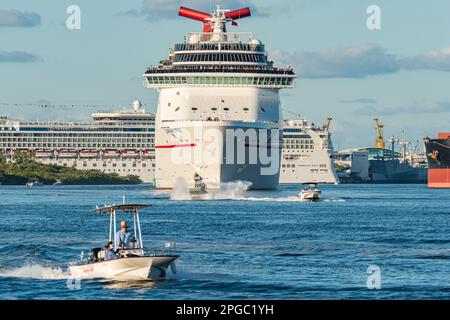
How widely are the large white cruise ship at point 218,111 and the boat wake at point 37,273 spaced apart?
255 feet

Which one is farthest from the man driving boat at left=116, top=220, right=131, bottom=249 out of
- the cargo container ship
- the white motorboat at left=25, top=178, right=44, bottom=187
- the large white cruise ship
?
the white motorboat at left=25, top=178, right=44, bottom=187

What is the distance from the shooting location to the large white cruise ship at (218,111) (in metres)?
128

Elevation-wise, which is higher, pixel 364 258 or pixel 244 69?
pixel 244 69

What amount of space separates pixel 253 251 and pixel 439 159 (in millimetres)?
118929

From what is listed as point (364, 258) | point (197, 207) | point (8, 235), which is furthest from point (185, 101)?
point (364, 258)

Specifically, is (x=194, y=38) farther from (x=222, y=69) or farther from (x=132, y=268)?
(x=132, y=268)

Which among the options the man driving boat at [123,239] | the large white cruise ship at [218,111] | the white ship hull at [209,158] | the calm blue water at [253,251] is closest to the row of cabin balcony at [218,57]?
the large white cruise ship at [218,111]

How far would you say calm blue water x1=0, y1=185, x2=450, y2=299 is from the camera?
135 feet

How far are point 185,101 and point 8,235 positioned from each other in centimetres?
7420

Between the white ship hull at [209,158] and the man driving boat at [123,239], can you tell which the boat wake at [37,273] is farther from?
the white ship hull at [209,158]

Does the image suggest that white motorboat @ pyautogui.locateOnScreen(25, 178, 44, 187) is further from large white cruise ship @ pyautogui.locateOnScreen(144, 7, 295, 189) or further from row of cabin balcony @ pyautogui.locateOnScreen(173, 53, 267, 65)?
row of cabin balcony @ pyautogui.locateOnScreen(173, 53, 267, 65)
